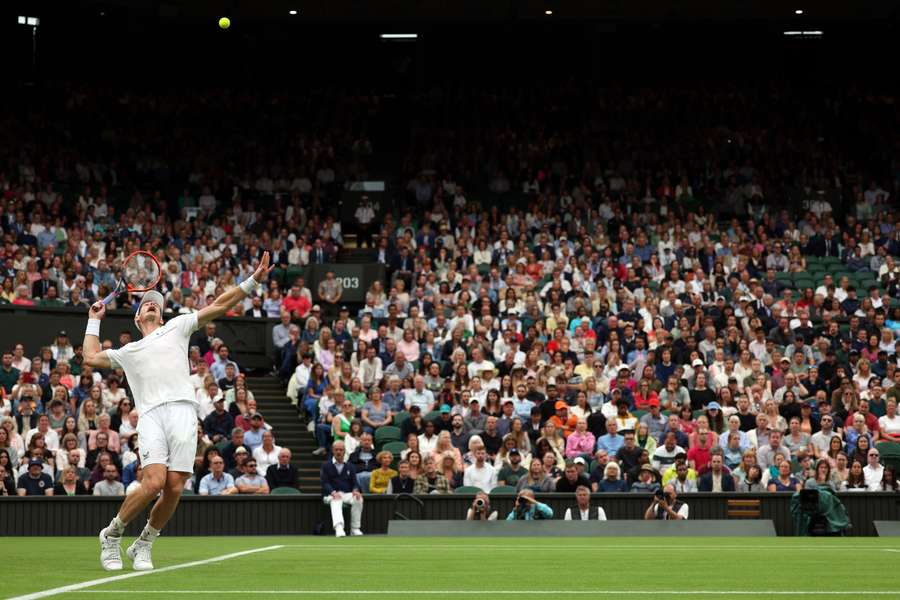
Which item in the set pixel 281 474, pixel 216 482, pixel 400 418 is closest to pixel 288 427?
pixel 400 418

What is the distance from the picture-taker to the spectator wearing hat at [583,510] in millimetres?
18859

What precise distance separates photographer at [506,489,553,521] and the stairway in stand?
4148 mm

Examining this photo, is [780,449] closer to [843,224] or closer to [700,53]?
[843,224]

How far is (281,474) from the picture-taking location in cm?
2039

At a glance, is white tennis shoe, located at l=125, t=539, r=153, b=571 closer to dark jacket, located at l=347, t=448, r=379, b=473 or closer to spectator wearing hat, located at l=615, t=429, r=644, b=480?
dark jacket, located at l=347, t=448, r=379, b=473

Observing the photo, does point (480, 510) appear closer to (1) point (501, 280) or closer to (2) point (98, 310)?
(1) point (501, 280)

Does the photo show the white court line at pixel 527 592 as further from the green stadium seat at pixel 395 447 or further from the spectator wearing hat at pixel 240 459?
the green stadium seat at pixel 395 447

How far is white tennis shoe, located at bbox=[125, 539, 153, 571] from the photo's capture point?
28.8 ft

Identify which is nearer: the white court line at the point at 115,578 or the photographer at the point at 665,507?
the white court line at the point at 115,578

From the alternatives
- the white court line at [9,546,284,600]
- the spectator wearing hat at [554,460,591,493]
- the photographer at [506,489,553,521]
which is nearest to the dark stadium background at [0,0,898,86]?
the spectator wearing hat at [554,460,591,493]

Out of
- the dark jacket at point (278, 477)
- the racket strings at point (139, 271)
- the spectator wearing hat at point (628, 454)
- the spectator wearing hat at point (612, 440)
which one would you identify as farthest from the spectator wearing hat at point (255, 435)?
the racket strings at point (139, 271)

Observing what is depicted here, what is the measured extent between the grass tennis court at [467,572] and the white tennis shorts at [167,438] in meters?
0.70

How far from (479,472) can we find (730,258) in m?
11.4

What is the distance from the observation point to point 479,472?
20.1 meters
